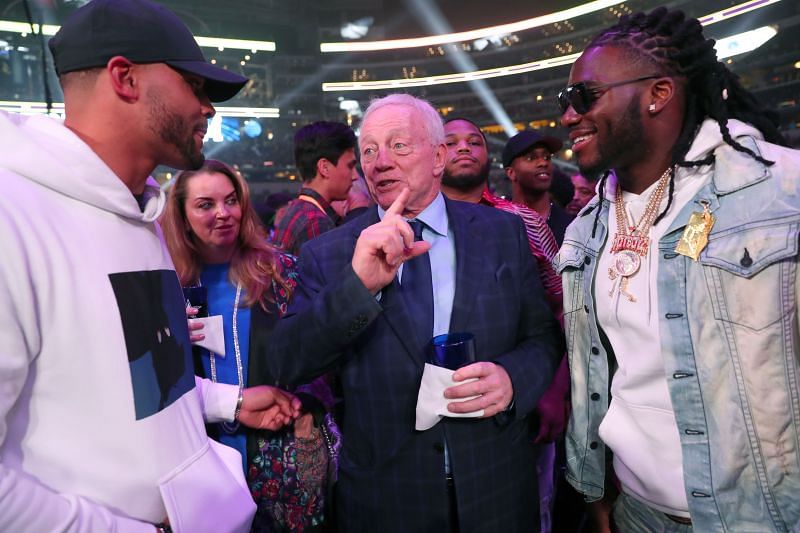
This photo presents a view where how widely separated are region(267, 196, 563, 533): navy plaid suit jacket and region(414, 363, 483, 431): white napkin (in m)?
0.13

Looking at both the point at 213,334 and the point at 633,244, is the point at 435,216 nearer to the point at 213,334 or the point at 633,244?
the point at 633,244

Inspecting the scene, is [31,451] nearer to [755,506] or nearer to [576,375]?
[576,375]

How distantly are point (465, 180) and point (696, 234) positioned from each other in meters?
2.01

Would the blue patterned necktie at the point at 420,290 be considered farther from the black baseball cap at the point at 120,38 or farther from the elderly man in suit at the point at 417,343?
the black baseball cap at the point at 120,38

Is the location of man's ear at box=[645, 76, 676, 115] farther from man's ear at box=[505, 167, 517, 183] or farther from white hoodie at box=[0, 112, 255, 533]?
man's ear at box=[505, 167, 517, 183]

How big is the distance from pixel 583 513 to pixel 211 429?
265 cm

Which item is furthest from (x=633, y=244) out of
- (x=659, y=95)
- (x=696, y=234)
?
(x=659, y=95)

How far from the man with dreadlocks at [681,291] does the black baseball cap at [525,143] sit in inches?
84.8

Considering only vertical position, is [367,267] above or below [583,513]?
above

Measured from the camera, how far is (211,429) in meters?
2.07

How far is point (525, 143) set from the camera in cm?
387

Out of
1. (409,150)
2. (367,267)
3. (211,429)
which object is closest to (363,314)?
(367,267)

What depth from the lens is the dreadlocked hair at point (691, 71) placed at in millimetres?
1499

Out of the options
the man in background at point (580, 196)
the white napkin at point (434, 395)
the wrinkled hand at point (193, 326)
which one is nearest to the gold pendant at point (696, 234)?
the white napkin at point (434, 395)
